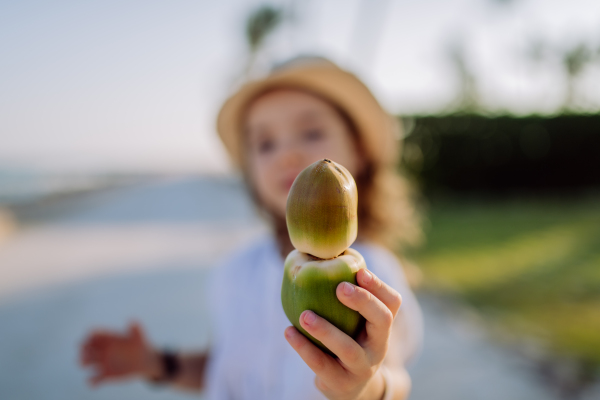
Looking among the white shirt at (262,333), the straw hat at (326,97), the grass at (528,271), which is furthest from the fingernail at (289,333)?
the grass at (528,271)

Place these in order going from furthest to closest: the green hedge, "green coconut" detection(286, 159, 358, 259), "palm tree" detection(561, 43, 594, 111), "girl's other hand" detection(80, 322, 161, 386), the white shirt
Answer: "palm tree" detection(561, 43, 594, 111), the green hedge, "girl's other hand" detection(80, 322, 161, 386), the white shirt, "green coconut" detection(286, 159, 358, 259)

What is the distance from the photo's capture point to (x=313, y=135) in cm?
162

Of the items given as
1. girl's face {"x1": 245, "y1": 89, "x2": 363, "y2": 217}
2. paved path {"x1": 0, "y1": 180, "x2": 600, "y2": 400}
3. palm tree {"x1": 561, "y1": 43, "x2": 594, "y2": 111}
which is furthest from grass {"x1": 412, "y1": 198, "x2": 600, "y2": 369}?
palm tree {"x1": 561, "y1": 43, "x2": 594, "y2": 111}

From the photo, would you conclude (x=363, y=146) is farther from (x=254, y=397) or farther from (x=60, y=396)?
(x=60, y=396)

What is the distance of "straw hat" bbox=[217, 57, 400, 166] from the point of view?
5.52 ft

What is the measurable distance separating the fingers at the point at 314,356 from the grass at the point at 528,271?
11.3ft

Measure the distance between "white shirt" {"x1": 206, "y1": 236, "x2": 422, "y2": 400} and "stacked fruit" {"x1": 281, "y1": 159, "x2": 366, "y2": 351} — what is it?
2.13 feet

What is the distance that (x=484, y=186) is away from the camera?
13359 mm

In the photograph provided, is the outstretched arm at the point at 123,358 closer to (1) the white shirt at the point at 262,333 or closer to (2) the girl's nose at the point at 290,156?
(1) the white shirt at the point at 262,333

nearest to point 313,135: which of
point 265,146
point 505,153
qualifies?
point 265,146

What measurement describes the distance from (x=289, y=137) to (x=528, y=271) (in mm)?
5475

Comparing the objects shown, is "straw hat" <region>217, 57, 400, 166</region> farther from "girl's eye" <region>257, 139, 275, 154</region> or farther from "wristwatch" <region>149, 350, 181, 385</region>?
"wristwatch" <region>149, 350, 181, 385</region>

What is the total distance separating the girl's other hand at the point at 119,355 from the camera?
1.83 meters

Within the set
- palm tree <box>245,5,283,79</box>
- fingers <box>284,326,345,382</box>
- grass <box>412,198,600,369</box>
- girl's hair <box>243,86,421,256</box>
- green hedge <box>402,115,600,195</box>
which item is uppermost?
palm tree <box>245,5,283,79</box>
